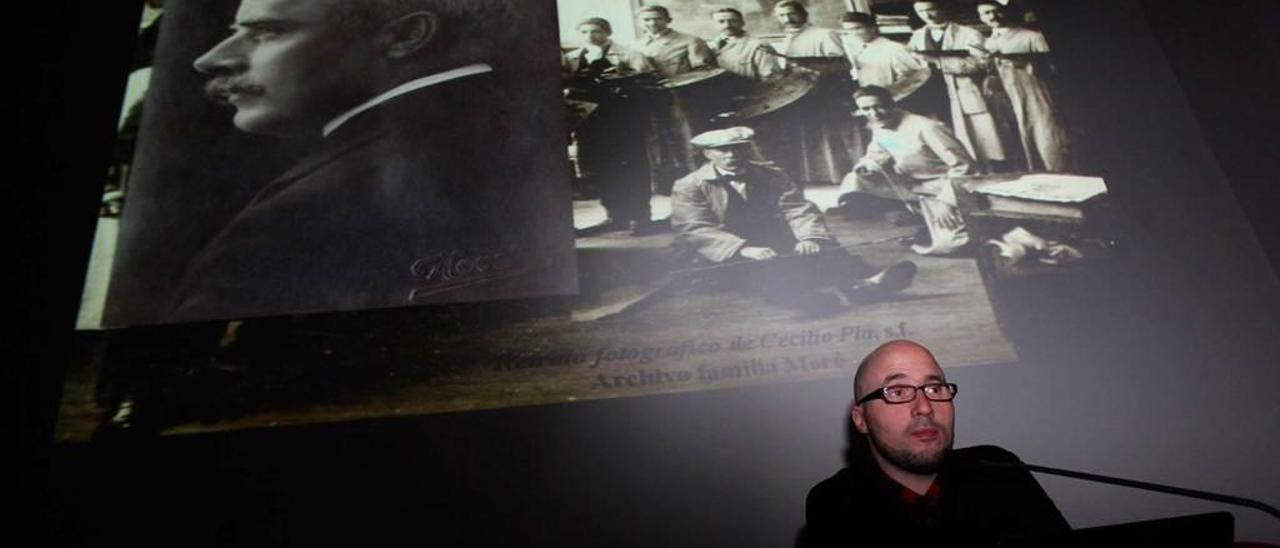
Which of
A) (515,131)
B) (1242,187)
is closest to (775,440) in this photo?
(515,131)

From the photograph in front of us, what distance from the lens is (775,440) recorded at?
5.18 ft

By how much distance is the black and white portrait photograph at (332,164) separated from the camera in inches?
65.2

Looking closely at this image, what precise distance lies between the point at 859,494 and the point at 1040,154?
48.4 inches

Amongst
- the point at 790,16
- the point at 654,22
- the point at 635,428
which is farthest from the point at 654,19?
the point at 635,428

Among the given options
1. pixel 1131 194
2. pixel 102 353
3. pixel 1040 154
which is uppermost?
pixel 1040 154

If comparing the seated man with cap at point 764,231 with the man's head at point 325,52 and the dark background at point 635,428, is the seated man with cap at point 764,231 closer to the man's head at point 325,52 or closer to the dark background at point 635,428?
the dark background at point 635,428

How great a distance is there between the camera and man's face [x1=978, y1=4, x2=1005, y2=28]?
2.24 m

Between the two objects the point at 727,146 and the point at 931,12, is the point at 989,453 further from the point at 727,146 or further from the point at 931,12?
the point at 931,12

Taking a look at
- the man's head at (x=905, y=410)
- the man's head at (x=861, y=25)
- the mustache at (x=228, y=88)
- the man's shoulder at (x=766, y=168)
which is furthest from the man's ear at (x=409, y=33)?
the man's head at (x=905, y=410)

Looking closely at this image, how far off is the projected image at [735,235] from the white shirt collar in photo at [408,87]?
0.23 m

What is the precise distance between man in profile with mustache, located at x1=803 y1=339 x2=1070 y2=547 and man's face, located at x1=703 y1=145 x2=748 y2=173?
0.69 m

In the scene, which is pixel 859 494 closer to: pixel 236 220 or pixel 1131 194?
pixel 1131 194

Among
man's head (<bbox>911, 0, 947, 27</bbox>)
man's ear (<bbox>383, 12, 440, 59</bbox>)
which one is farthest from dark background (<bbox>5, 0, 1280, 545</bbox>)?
man's ear (<bbox>383, 12, 440, 59</bbox>)

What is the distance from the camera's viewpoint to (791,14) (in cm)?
216
